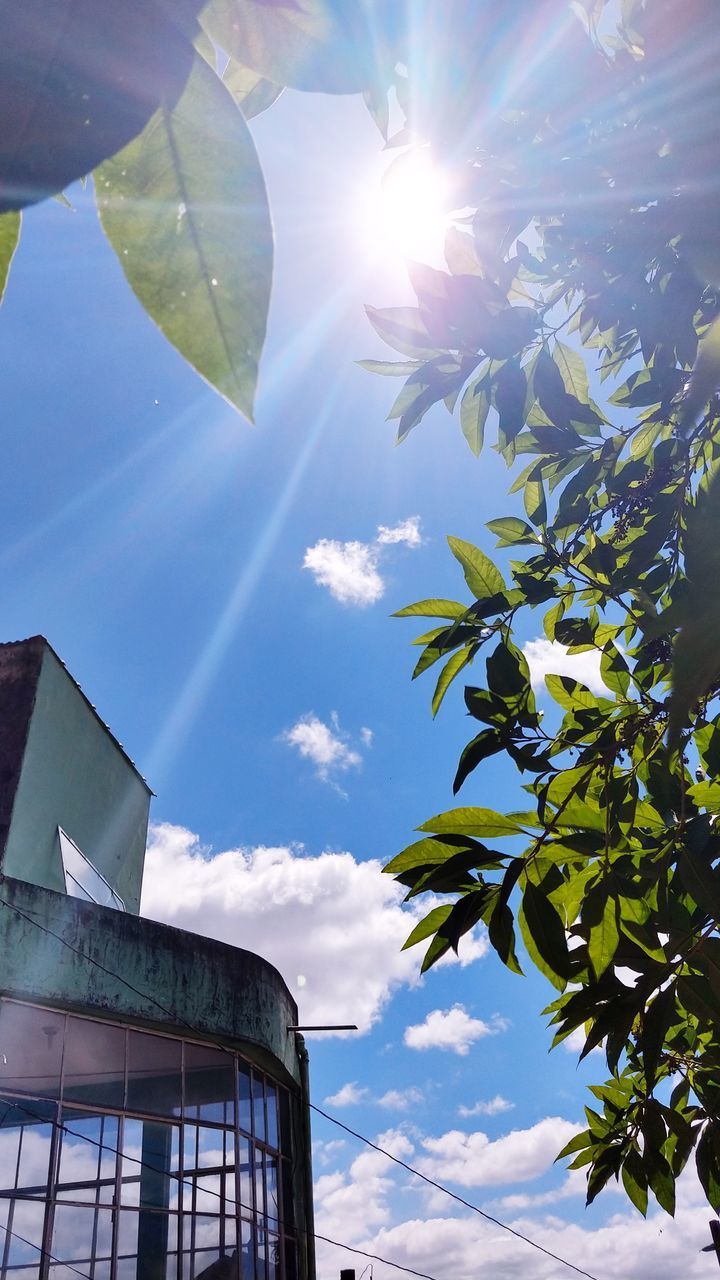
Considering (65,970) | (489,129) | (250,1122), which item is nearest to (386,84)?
(489,129)

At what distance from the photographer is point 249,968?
986cm

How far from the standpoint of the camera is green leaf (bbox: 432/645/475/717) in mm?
1629

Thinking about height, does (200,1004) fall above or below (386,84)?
above

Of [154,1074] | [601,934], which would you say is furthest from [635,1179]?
[154,1074]

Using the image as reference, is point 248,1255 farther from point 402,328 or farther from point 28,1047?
point 402,328

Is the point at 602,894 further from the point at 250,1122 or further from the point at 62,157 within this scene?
the point at 250,1122

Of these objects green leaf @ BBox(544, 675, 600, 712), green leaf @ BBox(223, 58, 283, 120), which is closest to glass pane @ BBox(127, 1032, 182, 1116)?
green leaf @ BBox(544, 675, 600, 712)

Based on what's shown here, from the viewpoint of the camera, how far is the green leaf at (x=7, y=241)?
356 mm

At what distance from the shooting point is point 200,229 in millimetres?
366

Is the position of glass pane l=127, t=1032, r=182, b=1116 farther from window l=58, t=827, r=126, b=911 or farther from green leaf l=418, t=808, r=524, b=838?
green leaf l=418, t=808, r=524, b=838

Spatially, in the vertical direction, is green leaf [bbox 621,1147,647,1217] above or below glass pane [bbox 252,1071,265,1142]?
below

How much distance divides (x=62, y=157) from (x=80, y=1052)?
980 cm

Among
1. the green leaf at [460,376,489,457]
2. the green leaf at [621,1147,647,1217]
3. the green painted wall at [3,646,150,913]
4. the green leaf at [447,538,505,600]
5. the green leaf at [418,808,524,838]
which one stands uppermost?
the green painted wall at [3,646,150,913]

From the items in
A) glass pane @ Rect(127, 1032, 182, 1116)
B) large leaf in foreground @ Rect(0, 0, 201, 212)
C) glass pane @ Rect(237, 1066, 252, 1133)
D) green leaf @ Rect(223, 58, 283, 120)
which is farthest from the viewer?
glass pane @ Rect(237, 1066, 252, 1133)
